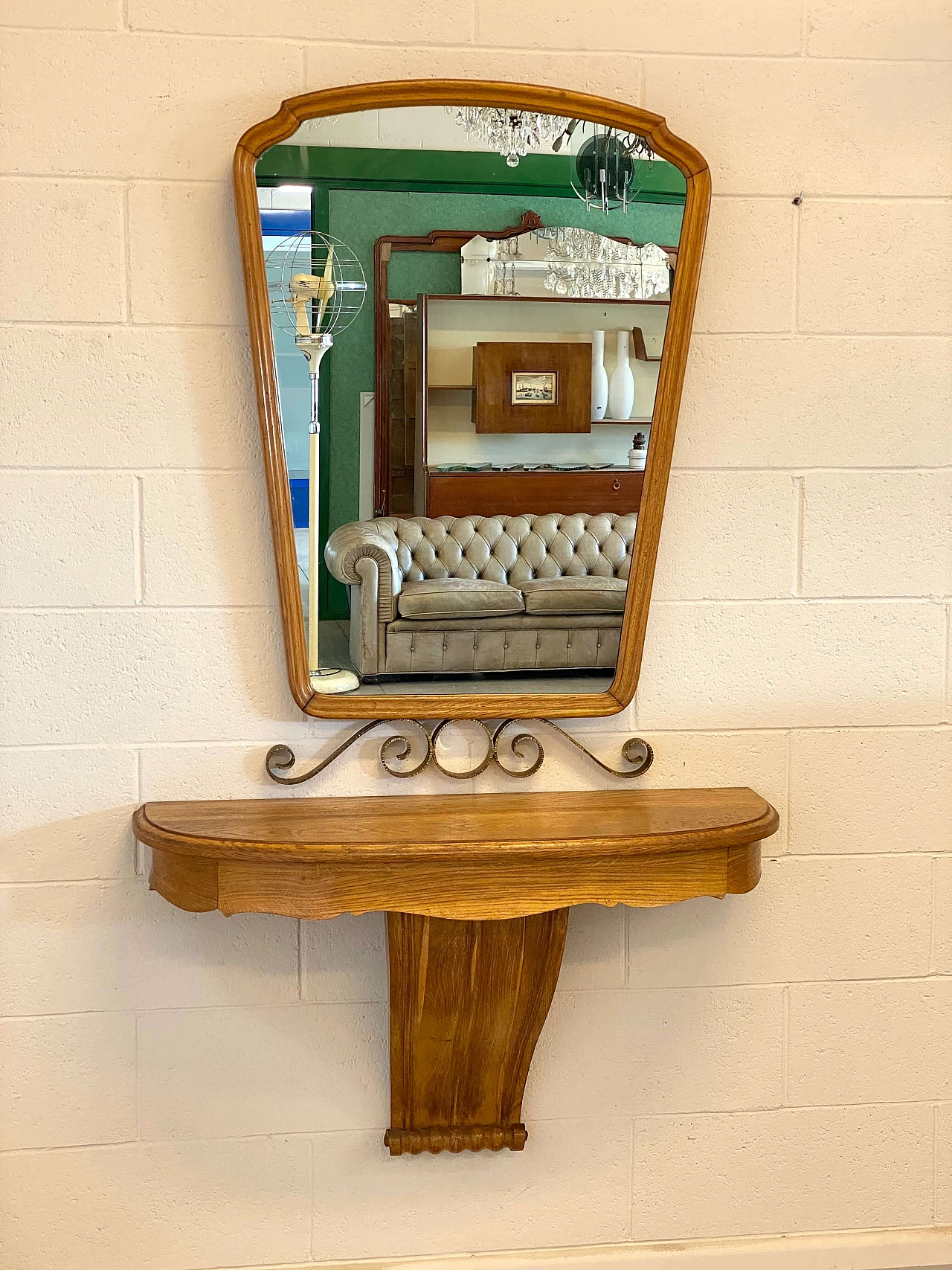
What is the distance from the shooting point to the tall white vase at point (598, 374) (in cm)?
159

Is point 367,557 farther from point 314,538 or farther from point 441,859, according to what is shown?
point 441,859

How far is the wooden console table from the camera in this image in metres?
1.48

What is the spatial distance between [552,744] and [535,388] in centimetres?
52

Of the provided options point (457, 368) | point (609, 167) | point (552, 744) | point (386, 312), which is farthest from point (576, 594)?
point (609, 167)

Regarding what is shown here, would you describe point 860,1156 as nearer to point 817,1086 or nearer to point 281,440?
point 817,1086

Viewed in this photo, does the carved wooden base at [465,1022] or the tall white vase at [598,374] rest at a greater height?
the tall white vase at [598,374]

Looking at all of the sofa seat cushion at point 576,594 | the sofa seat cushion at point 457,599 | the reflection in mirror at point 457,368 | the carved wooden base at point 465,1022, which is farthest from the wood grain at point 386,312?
the carved wooden base at point 465,1022

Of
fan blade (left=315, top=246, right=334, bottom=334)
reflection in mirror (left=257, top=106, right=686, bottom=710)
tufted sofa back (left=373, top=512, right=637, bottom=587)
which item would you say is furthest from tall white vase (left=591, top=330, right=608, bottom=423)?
fan blade (left=315, top=246, right=334, bottom=334)

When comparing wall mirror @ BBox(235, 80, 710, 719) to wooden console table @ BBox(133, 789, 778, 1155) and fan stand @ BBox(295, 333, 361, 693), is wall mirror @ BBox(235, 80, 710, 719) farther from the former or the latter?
wooden console table @ BBox(133, 789, 778, 1155)

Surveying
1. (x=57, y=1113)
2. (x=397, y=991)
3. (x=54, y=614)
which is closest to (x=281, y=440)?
(x=54, y=614)

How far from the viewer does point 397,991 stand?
165 cm

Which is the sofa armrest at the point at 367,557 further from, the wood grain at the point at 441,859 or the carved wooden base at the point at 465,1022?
the carved wooden base at the point at 465,1022

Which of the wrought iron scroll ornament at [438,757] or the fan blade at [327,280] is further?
the wrought iron scroll ornament at [438,757]

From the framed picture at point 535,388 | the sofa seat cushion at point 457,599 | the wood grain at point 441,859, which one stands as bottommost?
the wood grain at point 441,859
